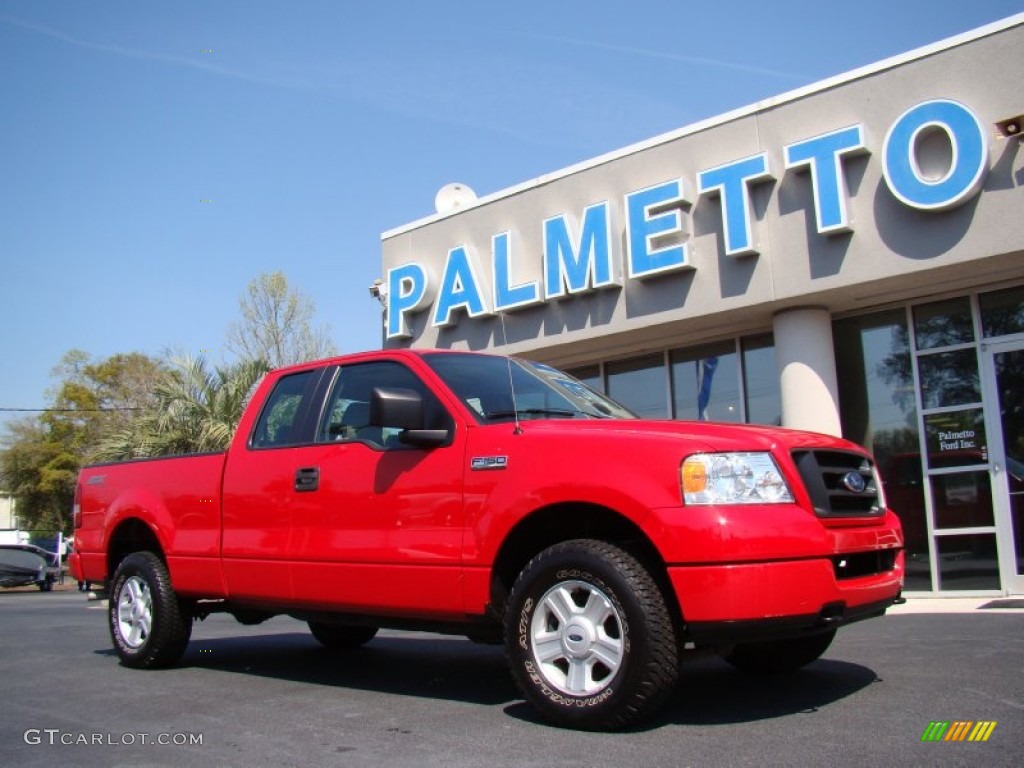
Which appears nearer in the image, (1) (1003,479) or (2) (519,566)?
(2) (519,566)

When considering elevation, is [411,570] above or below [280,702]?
above

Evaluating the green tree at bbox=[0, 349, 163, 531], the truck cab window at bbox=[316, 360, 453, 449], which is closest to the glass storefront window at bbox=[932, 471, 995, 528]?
the truck cab window at bbox=[316, 360, 453, 449]

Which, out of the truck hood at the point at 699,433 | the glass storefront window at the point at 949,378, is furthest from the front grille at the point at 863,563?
the glass storefront window at the point at 949,378

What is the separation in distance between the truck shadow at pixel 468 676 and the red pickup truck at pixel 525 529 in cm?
27

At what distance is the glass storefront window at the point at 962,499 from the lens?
11.3m

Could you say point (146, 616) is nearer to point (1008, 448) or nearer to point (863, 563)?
point (863, 563)

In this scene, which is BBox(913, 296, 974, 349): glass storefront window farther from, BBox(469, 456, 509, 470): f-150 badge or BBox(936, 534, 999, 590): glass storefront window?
BBox(469, 456, 509, 470): f-150 badge

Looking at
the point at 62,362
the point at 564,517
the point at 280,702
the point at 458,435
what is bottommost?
the point at 280,702

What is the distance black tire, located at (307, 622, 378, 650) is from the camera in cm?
726

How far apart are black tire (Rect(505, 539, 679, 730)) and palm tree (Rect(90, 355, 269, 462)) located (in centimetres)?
1368

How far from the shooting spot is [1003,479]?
11.1 metres

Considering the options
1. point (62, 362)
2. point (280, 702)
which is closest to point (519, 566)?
point (280, 702)

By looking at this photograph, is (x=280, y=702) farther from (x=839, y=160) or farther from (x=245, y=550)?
(x=839, y=160)

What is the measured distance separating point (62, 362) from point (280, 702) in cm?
5357
